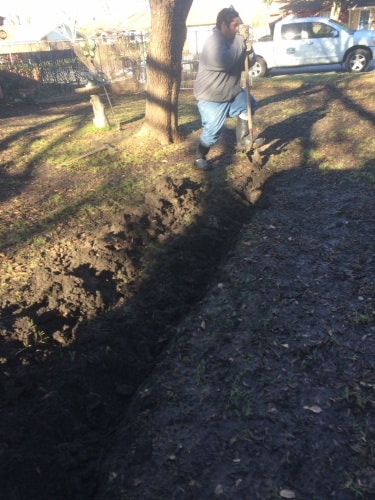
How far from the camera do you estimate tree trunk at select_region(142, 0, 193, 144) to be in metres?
6.88

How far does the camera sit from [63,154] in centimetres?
755

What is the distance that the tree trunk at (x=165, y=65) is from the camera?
22.6ft

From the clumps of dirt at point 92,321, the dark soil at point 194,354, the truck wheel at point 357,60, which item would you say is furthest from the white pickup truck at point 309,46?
the clumps of dirt at point 92,321

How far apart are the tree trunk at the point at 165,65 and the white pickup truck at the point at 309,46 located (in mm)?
10056

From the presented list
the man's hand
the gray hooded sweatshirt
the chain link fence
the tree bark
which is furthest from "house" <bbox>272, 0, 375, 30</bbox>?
the gray hooded sweatshirt

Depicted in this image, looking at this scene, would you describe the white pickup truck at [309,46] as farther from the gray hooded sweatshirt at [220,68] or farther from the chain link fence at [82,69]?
the gray hooded sweatshirt at [220,68]

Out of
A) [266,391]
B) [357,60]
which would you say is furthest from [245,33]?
[357,60]

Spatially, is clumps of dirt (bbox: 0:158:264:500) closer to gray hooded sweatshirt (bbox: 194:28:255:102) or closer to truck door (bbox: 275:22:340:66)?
gray hooded sweatshirt (bbox: 194:28:255:102)

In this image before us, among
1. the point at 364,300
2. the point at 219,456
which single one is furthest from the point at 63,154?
the point at 219,456

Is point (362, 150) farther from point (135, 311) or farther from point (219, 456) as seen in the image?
point (219, 456)

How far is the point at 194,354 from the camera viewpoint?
122 inches

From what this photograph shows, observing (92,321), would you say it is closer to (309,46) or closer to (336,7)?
(309,46)

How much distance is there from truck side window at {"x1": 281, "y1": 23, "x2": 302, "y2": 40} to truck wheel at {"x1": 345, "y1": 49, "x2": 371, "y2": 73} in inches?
93.0

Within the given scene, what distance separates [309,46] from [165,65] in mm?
11493
